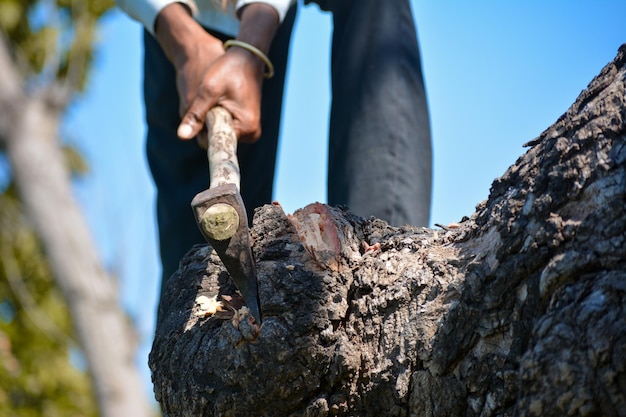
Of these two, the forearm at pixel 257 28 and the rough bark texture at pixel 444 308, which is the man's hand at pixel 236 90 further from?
the rough bark texture at pixel 444 308

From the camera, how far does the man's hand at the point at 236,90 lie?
7.59 ft

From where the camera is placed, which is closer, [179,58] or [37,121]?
[179,58]

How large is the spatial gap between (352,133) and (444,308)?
52.1 inches

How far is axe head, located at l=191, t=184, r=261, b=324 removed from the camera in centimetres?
164

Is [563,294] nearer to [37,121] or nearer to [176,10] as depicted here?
[176,10]

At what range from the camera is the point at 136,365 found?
657 cm

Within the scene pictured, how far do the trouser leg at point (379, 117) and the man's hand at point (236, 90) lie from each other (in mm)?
356

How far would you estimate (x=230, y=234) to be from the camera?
165cm

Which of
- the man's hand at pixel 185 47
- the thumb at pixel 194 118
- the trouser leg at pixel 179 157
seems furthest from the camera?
the trouser leg at pixel 179 157

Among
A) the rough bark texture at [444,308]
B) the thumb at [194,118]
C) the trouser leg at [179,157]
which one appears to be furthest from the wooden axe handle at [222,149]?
the trouser leg at [179,157]

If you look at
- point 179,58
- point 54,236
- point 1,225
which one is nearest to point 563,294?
point 179,58

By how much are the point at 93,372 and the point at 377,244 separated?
450cm

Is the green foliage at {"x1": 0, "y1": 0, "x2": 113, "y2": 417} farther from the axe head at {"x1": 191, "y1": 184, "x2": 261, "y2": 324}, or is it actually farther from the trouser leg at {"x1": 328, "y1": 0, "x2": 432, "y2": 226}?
the axe head at {"x1": 191, "y1": 184, "x2": 261, "y2": 324}

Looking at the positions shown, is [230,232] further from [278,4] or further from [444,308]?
[278,4]
